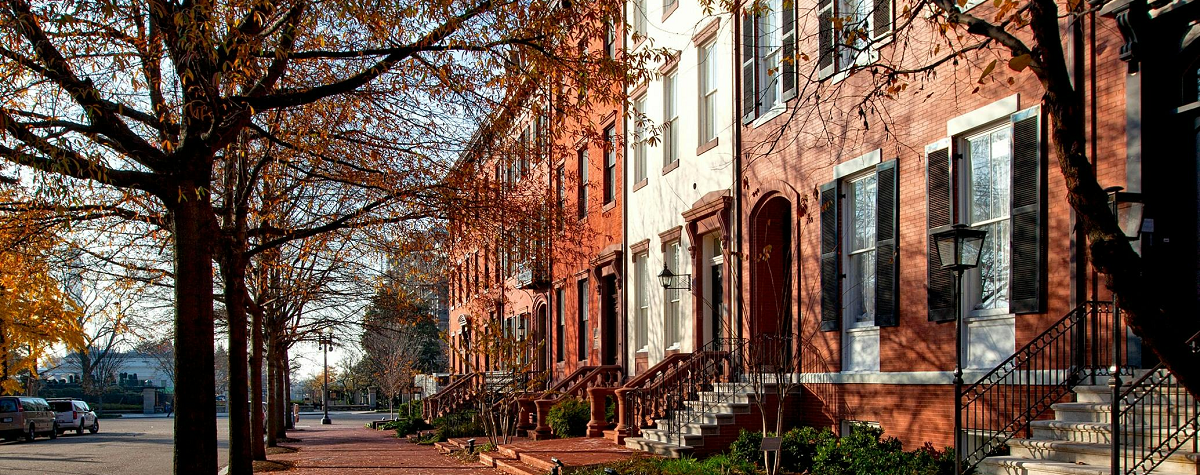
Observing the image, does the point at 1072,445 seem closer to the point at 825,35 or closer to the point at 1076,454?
the point at 1076,454

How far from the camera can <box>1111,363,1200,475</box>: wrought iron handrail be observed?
862 cm

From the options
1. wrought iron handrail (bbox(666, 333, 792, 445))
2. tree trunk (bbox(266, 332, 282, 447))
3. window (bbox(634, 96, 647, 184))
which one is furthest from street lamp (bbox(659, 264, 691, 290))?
tree trunk (bbox(266, 332, 282, 447))

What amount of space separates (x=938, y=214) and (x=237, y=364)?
12142 millimetres

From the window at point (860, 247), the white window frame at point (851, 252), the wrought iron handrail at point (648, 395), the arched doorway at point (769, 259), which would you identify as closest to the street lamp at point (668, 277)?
the wrought iron handrail at point (648, 395)

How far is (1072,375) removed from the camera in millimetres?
10781

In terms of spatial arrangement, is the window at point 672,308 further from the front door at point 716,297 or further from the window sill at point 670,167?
the front door at point 716,297

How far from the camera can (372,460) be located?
2355 centimetres

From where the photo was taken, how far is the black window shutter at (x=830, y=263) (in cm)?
1556

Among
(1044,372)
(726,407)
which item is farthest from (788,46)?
(1044,372)

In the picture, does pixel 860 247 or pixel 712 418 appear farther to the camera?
pixel 712 418

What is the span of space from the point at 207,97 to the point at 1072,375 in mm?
9431

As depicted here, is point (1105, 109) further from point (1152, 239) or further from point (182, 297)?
point (182, 297)

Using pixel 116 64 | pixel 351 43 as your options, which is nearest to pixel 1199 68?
pixel 351 43

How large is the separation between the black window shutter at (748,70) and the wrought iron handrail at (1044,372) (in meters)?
7.27
